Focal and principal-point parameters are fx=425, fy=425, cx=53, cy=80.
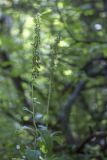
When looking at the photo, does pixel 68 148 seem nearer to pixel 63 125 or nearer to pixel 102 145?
pixel 102 145

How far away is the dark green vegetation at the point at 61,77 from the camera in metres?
3.50

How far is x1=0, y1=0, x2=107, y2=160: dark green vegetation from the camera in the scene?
138 inches

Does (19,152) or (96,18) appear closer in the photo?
(19,152)

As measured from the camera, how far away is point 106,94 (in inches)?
205

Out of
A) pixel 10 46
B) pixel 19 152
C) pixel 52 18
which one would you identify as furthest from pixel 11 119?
pixel 19 152

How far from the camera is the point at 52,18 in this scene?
343cm

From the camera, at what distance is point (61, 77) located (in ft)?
15.9

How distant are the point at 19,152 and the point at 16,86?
313 cm

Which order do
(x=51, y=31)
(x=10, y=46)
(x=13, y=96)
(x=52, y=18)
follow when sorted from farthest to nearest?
1. (x=13, y=96)
2. (x=51, y=31)
3. (x=10, y=46)
4. (x=52, y=18)

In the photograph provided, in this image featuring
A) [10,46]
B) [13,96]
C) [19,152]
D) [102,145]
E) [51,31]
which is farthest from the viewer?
[13,96]

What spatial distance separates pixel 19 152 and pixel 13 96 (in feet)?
10.0

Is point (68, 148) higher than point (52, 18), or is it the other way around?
point (52, 18)

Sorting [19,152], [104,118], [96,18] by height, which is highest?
[96,18]

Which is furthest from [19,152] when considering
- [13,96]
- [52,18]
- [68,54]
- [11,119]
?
[13,96]
